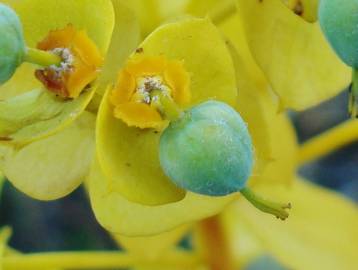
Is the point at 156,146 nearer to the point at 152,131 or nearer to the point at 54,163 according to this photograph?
the point at 152,131

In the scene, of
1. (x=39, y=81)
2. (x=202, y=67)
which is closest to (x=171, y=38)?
(x=202, y=67)

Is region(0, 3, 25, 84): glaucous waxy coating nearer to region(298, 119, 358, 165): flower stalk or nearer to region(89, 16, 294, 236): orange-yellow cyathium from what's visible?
region(89, 16, 294, 236): orange-yellow cyathium

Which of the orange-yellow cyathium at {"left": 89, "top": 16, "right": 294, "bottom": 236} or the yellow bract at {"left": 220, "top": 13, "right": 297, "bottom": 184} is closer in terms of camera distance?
the orange-yellow cyathium at {"left": 89, "top": 16, "right": 294, "bottom": 236}

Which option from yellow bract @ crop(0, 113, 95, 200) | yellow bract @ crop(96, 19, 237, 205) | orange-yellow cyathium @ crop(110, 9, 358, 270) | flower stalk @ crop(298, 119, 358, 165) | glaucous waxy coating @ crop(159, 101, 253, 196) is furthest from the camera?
flower stalk @ crop(298, 119, 358, 165)

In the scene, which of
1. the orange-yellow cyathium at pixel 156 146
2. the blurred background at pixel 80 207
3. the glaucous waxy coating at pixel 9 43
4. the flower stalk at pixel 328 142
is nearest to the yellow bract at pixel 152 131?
the orange-yellow cyathium at pixel 156 146

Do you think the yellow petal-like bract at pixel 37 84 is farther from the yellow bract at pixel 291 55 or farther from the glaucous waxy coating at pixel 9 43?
the yellow bract at pixel 291 55

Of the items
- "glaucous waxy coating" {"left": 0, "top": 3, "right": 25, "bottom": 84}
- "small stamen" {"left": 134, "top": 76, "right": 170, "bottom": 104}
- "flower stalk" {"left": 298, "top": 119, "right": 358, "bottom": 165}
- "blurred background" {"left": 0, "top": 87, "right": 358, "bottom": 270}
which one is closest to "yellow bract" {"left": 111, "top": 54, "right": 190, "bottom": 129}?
"small stamen" {"left": 134, "top": 76, "right": 170, "bottom": 104}

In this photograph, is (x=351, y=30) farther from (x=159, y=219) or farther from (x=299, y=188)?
(x=299, y=188)
